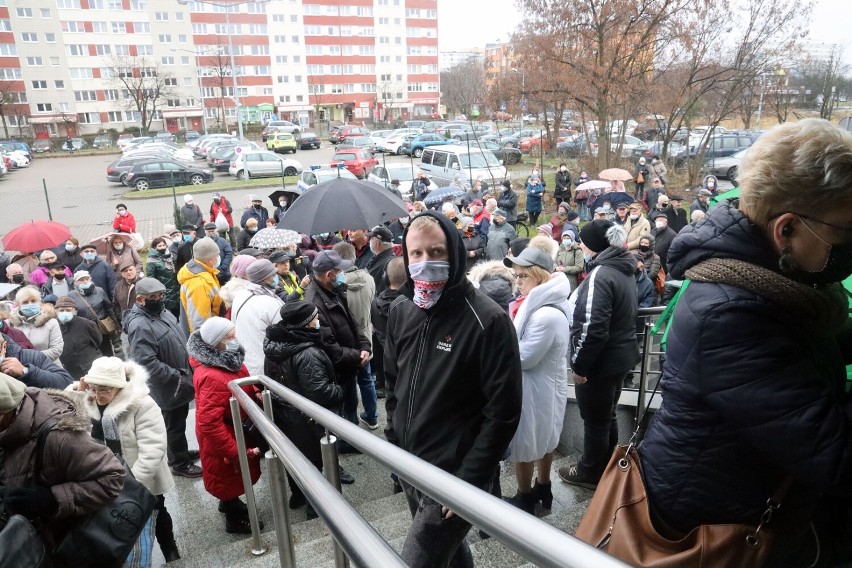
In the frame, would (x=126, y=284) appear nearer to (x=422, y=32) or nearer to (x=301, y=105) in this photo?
(x=301, y=105)

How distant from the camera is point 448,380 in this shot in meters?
2.21

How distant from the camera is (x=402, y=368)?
244 centimetres

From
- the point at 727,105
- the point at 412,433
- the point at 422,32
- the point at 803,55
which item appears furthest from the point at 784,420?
the point at 422,32

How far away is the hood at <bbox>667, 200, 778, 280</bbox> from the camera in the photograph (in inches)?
52.2

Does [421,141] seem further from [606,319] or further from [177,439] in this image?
[606,319]

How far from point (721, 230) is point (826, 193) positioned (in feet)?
0.72

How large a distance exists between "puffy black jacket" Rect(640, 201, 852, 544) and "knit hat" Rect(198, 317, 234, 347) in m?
3.09

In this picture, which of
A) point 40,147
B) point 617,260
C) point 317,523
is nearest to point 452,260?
point 617,260

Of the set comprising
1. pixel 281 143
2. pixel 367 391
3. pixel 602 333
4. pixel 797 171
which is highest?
pixel 797 171

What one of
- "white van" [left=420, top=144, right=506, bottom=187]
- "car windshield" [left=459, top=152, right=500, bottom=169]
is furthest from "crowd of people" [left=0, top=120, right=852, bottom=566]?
"car windshield" [left=459, top=152, right=500, bottom=169]

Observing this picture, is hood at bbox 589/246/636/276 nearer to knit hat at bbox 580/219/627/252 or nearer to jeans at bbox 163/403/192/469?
knit hat at bbox 580/219/627/252

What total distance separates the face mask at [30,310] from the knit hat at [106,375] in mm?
2767

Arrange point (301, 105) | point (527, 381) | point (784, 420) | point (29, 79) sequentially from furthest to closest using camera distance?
point (301, 105), point (29, 79), point (527, 381), point (784, 420)

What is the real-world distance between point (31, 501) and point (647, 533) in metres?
2.36
